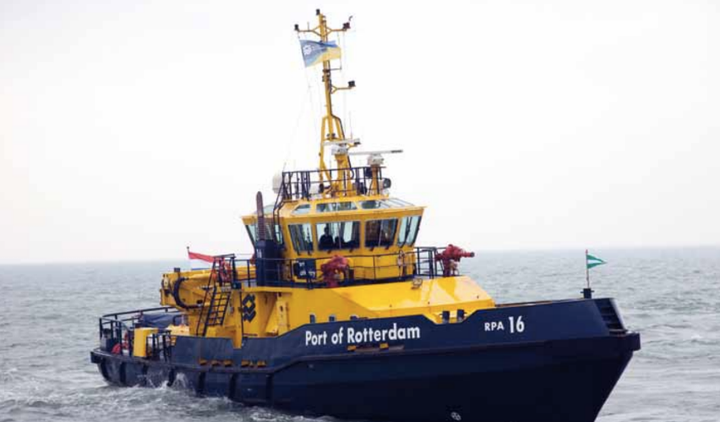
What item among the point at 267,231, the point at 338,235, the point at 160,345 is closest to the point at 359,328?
the point at 338,235

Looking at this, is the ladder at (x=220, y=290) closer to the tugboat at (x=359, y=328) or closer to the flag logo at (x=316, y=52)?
the tugboat at (x=359, y=328)

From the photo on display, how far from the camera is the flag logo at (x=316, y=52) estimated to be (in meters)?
25.0

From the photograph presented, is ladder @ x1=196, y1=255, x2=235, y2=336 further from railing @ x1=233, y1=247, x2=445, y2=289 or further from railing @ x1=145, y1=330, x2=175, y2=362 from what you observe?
railing @ x1=145, y1=330, x2=175, y2=362

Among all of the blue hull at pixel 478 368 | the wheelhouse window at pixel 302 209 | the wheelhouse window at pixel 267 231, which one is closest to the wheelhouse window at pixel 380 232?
the wheelhouse window at pixel 302 209

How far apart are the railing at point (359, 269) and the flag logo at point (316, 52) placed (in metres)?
4.38

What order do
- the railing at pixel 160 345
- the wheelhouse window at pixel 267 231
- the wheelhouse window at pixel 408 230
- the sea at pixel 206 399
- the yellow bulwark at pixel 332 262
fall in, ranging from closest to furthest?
1. the yellow bulwark at pixel 332 262
2. the sea at pixel 206 399
3. the wheelhouse window at pixel 408 230
4. the wheelhouse window at pixel 267 231
5. the railing at pixel 160 345

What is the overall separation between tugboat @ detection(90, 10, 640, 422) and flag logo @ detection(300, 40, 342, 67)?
0.03m

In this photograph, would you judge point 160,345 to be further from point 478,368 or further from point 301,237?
point 478,368

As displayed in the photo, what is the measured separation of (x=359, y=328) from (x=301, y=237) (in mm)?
3308

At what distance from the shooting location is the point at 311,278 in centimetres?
2309

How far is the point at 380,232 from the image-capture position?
23516 millimetres

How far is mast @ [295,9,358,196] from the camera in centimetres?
2436

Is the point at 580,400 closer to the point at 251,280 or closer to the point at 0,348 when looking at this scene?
the point at 251,280

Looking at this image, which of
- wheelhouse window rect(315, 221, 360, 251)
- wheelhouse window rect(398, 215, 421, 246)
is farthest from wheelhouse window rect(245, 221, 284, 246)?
wheelhouse window rect(398, 215, 421, 246)
